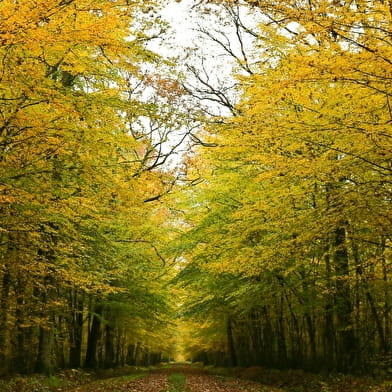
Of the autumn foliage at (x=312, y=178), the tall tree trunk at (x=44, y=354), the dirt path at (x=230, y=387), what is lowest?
the dirt path at (x=230, y=387)

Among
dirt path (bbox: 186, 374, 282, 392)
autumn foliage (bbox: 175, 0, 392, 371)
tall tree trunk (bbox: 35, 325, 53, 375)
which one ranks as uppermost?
autumn foliage (bbox: 175, 0, 392, 371)

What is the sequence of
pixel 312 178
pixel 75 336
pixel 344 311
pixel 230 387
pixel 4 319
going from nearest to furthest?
pixel 312 178, pixel 4 319, pixel 344 311, pixel 230 387, pixel 75 336

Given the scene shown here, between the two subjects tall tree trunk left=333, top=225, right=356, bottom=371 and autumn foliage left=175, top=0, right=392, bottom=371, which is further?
tall tree trunk left=333, top=225, right=356, bottom=371

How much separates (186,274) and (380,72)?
1278cm

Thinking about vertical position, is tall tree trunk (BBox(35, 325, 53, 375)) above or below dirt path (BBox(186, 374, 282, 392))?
above

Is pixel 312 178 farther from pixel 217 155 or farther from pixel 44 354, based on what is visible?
pixel 44 354

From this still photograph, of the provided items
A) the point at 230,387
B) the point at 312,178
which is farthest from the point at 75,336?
the point at 312,178

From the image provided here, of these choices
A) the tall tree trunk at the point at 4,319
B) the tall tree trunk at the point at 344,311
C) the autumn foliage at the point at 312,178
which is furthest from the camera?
the tall tree trunk at the point at 344,311

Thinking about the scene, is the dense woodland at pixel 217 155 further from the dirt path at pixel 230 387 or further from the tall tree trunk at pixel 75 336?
the tall tree trunk at pixel 75 336

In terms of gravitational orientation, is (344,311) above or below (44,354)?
above

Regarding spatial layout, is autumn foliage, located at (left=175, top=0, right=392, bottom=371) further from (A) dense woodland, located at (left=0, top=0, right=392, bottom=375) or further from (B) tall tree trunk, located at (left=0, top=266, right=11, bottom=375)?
(B) tall tree trunk, located at (left=0, top=266, right=11, bottom=375)

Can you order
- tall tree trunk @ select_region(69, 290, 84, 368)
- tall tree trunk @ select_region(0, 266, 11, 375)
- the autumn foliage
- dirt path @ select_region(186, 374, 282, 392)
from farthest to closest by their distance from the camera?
tall tree trunk @ select_region(69, 290, 84, 368) < dirt path @ select_region(186, 374, 282, 392) < tall tree trunk @ select_region(0, 266, 11, 375) < the autumn foliage

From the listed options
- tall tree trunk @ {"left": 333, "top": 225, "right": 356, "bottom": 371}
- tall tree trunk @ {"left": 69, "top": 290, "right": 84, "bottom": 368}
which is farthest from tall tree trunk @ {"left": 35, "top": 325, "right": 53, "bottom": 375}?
tall tree trunk @ {"left": 333, "top": 225, "right": 356, "bottom": 371}

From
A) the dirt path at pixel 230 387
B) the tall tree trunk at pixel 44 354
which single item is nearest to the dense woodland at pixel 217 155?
the tall tree trunk at pixel 44 354
